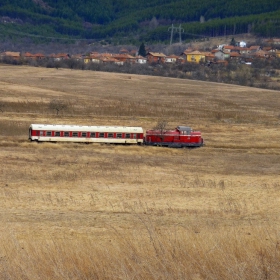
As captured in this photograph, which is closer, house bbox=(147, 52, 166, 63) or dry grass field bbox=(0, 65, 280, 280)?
dry grass field bbox=(0, 65, 280, 280)

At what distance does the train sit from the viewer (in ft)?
162

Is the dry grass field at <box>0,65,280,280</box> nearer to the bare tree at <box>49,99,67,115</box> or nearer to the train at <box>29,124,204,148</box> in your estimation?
the train at <box>29,124,204,148</box>

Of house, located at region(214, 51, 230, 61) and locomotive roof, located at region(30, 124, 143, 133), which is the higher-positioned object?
locomotive roof, located at region(30, 124, 143, 133)

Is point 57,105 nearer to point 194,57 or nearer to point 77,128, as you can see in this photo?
point 77,128

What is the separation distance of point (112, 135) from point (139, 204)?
1835 cm

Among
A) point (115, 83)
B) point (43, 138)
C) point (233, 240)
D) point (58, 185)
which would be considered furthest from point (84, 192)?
point (115, 83)

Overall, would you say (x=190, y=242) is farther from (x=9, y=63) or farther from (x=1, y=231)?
(x=9, y=63)

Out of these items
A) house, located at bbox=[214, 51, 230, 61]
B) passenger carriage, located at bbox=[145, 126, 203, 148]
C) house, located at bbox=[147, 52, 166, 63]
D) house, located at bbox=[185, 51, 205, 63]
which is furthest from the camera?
house, located at bbox=[214, 51, 230, 61]

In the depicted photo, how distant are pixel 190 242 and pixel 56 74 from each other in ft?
305

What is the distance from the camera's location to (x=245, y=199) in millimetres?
34812

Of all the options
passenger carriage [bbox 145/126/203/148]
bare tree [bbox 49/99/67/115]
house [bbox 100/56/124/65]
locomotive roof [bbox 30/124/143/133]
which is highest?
locomotive roof [bbox 30/124/143/133]

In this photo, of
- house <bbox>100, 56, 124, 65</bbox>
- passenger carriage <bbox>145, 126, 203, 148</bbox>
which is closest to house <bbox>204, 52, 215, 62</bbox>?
house <bbox>100, 56, 124, 65</bbox>

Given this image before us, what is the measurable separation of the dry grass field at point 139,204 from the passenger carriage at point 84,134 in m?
0.66

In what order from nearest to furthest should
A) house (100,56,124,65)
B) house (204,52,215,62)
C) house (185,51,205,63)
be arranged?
house (100,56,124,65)
house (204,52,215,62)
house (185,51,205,63)
